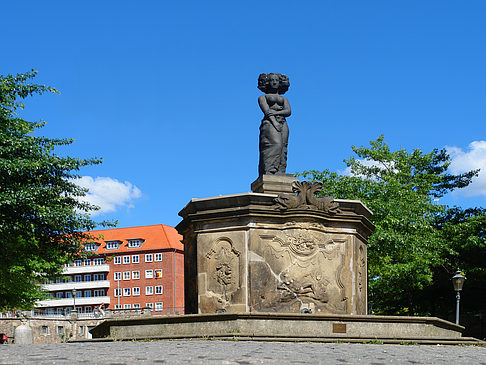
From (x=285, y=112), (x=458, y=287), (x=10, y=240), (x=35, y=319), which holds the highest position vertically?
(x=285, y=112)

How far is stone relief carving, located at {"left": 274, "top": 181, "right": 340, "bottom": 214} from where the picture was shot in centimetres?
1309

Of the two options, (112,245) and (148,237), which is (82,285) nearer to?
(112,245)

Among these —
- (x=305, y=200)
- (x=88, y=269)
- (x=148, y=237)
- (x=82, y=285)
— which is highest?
(x=305, y=200)

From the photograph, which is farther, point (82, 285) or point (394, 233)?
point (82, 285)

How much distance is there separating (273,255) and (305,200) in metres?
1.28

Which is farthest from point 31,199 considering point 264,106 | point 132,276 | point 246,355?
point 132,276

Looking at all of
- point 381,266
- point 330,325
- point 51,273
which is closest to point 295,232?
point 330,325

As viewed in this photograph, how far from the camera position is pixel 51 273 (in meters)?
26.5

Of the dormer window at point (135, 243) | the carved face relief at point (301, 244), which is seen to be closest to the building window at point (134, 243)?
the dormer window at point (135, 243)

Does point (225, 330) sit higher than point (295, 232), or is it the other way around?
point (295, 232)

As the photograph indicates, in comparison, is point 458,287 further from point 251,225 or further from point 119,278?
point 119,278

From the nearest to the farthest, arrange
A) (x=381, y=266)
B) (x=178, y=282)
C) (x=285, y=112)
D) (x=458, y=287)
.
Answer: (x=285, y=112)
(x=458, y=287)
(x=381, y=266)
(x=178, y=282)

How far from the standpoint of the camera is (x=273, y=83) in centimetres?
1516

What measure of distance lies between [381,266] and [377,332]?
20.5m
